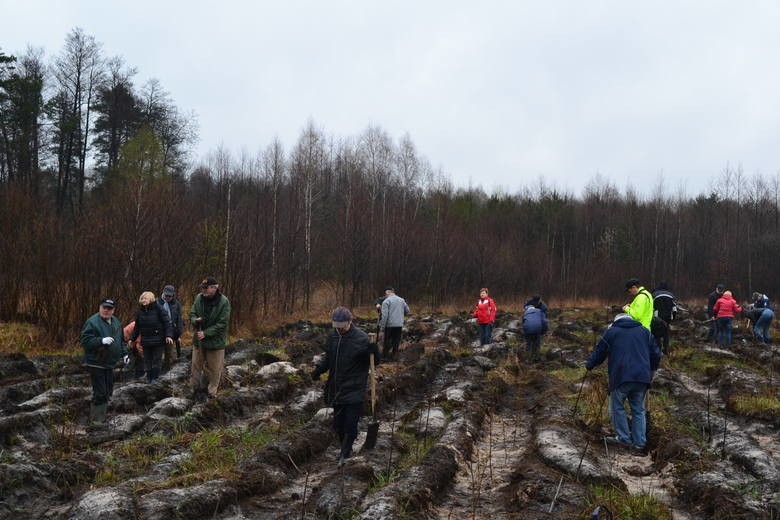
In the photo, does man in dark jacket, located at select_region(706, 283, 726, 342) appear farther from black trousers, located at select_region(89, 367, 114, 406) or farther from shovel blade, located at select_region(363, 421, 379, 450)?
black trousers, located at select_region(89, 367, 114, 406)

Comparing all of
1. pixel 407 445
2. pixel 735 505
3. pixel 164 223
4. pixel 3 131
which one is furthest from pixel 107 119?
pixel 735 505

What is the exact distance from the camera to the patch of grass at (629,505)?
6270 mm

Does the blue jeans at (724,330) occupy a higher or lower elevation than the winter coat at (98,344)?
lower

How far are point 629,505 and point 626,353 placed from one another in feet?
9.84

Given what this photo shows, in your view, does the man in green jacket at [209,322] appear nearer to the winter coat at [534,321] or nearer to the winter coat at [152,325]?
the winter coat at [152,325]

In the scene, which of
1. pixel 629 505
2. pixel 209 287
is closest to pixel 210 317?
pixel 209 287

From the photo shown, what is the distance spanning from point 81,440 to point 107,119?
131ft

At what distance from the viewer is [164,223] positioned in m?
19.4

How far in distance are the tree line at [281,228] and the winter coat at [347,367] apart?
11622mm

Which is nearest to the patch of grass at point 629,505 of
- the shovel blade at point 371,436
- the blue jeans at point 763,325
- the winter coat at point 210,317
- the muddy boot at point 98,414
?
the shovel blade at point 371,436

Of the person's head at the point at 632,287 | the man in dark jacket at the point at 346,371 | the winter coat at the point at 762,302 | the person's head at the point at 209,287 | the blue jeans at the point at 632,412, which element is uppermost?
the person's head at the point at 632,287

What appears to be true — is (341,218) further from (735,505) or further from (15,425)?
(735,505)

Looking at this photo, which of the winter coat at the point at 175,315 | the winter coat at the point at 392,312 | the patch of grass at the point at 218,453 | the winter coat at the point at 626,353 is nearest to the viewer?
the patch of grass at the point at 218,453

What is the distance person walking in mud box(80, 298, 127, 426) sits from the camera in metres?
9.77
